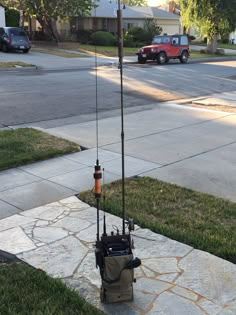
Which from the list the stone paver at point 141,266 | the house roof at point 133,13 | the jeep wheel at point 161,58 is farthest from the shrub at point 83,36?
the stone paver at point 141,266

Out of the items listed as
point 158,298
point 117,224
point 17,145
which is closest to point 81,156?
point 17,145

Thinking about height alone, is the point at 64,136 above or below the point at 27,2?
below

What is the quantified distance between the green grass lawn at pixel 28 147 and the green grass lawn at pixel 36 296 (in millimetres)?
3332

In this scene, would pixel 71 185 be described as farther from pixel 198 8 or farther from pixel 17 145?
pixel 198 8

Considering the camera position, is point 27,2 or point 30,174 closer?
point 30,174

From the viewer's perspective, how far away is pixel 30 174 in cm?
670

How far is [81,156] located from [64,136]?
5.30ft

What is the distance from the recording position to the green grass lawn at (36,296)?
10.9ft

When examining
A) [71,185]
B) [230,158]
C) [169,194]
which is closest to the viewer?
[169,194]

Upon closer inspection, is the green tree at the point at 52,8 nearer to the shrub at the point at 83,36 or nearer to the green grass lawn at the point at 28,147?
the shrub at the point at 83,36

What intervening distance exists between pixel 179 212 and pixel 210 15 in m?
38.3

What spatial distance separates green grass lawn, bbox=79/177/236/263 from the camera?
4.49 metres

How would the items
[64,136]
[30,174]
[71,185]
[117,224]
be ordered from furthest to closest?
[64,136]
[30,174]
[71,185]
[117,224]

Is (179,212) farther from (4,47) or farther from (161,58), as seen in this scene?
(4,47)
